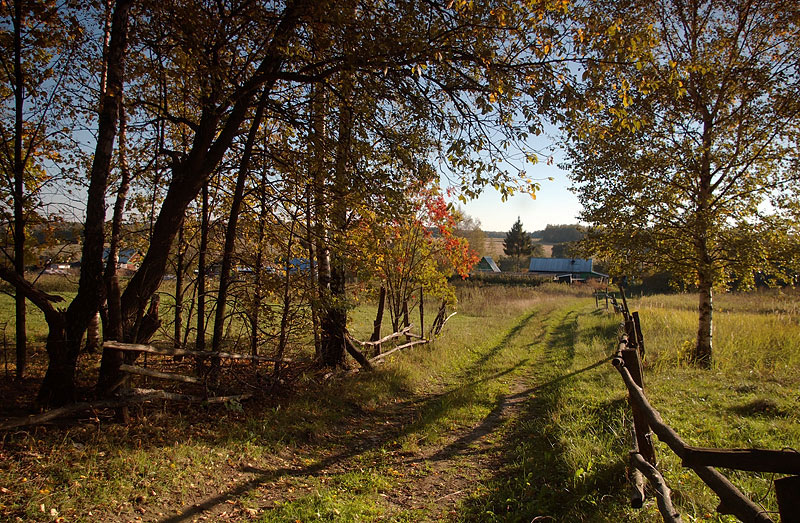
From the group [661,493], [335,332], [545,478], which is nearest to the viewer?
[661,493]

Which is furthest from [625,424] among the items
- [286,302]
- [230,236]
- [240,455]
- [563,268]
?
[563,268]

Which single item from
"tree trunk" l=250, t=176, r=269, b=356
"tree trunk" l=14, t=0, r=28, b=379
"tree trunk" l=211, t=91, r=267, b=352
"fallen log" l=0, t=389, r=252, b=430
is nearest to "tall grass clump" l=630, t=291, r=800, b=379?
"tree trunk" l=250, t=176, r=269, b=356

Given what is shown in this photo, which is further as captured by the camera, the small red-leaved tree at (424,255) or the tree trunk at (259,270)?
the small red-leaved tree at (424,255)

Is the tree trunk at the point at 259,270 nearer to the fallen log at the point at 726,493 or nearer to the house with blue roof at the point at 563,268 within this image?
the fallen log at the point at 726,493

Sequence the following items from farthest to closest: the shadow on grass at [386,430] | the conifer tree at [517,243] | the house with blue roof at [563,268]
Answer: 1. the conifer tree at [517,243]
2. the house with blue roof at [563,268]
3. the shadow on grass at [386,430]

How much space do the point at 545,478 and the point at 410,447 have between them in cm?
198

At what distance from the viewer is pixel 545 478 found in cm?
454

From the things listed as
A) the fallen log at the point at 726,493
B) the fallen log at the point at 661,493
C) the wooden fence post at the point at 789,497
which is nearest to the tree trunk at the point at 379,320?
the fallen log at the point at 661,493

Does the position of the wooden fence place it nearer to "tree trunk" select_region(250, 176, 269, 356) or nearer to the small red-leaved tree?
"tree trunk" select_region(250, 176, 269, 356)

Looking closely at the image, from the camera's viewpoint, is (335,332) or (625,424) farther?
(335,332)

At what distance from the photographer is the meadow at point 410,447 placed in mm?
3730

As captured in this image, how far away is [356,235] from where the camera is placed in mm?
7723

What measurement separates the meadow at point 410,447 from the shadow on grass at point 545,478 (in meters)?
0.02

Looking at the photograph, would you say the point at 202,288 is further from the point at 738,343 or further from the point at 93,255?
the point at 738,343
